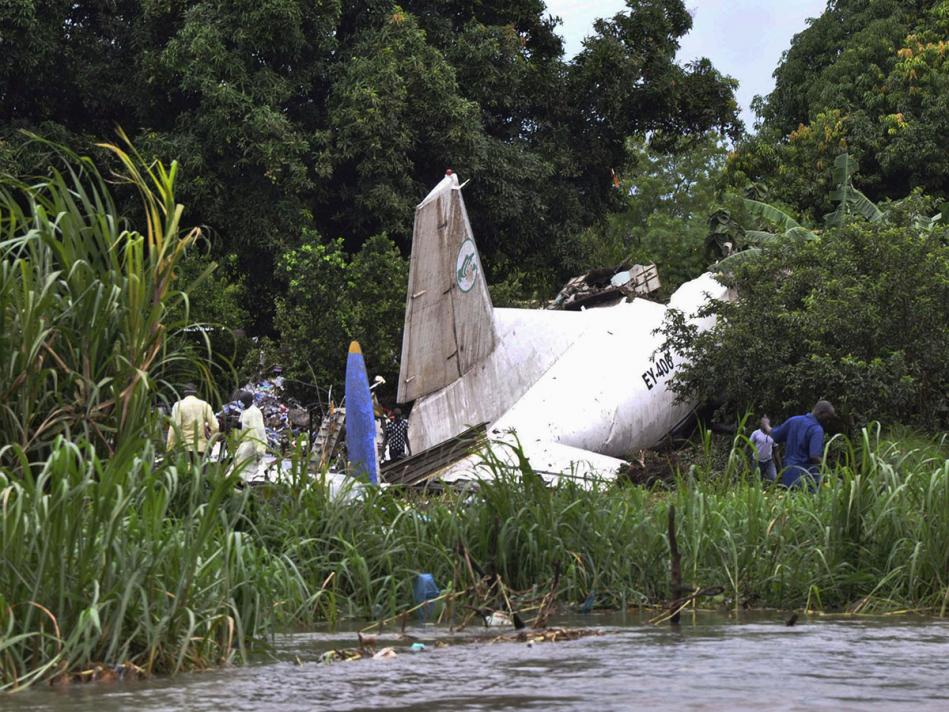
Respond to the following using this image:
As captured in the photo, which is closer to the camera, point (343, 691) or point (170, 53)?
point (343, 691)

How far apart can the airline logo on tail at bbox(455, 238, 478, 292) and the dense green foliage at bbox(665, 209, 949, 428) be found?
12.0ft

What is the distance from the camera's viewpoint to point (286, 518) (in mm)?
8836

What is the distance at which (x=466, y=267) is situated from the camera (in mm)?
17844

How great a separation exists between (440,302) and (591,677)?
37.4ft

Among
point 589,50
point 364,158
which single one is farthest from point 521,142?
point 364,158

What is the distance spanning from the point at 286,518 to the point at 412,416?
328 inches

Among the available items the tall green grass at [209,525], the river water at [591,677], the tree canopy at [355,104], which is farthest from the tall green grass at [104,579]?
the tree canopy at [355,104]

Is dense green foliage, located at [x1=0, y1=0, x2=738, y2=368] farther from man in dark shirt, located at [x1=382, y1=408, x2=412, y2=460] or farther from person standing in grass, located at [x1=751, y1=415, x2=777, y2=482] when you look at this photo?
person standing in grass, located at [x1=751, y1=415, x2=777, y2=482]

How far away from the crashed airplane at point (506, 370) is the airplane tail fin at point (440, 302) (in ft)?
0.04

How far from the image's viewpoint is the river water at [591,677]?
564cm

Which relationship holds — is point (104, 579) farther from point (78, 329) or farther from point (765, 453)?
point (765, 453)

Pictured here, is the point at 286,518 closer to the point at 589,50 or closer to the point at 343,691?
the point at 343,691

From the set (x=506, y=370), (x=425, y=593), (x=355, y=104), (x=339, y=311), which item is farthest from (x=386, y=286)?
(x=425, y=593)

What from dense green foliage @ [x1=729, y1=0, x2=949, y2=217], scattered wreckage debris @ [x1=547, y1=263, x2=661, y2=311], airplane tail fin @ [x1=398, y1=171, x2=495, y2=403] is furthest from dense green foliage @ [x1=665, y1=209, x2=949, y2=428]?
dense green foliage @ [x1=729, y1=0, x2=949, y2=217]
